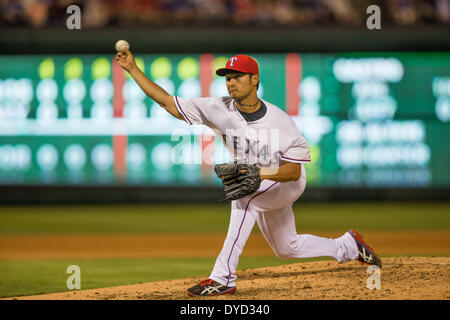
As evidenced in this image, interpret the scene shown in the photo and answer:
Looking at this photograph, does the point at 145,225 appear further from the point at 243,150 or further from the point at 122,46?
the point at 122,46

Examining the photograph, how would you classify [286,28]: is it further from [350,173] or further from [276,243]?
[276,243]

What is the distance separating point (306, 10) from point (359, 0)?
133 cm

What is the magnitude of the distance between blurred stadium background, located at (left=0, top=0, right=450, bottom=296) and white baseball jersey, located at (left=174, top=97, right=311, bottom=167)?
688 centimetres

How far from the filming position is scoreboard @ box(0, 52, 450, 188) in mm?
11562

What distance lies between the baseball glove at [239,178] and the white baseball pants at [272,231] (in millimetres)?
132

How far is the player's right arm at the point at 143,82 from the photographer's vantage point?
13.8 ft

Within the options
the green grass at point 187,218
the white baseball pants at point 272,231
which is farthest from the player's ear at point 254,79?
the green grass at point 187,218

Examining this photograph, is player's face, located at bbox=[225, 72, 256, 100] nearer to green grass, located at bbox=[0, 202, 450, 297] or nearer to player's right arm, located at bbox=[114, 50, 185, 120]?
player's right arm, located at bbox=[114, 50, 185, 120]

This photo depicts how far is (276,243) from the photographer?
4.65m

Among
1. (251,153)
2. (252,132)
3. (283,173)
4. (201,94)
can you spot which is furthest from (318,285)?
(201,94)

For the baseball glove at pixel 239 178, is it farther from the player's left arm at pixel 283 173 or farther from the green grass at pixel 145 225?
the green grass at pixel 145 225

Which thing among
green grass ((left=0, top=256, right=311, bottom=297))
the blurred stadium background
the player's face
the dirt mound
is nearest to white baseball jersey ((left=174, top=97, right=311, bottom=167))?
the player's face

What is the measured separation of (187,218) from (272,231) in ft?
21.2

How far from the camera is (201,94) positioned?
38.2 feet
